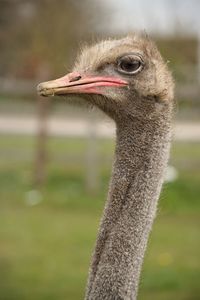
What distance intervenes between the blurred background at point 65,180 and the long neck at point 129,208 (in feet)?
9.75

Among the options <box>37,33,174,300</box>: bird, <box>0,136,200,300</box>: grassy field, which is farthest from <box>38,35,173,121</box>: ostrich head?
<box>0,136,200,300</box>: grassy field

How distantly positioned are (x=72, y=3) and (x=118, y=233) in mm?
10752

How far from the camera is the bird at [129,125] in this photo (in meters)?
2.71

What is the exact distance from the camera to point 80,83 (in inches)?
109

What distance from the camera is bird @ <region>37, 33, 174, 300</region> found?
8.89 feet

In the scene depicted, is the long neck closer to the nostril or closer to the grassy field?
the nostril

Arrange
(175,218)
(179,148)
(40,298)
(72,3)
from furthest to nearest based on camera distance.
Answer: (179,148) → (72,3) → (175,218) → (40,298)

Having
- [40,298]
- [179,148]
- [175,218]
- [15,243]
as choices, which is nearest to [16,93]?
[179,148]

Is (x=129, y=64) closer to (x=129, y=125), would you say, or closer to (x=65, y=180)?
(x=129, y=125)

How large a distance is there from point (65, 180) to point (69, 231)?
3355 millimetres

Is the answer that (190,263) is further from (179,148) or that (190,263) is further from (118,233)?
(179,148)

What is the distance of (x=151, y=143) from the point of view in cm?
280

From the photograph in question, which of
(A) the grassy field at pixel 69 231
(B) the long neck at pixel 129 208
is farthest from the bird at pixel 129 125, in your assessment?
(A) the grassy field at pixel 69 231

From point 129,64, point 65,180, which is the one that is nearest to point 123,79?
point 129,64
